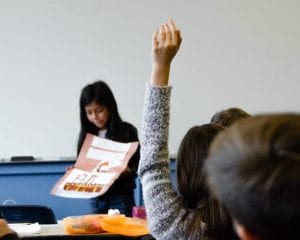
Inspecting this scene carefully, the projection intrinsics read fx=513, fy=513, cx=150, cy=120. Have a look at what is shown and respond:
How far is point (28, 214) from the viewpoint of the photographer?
2242mm

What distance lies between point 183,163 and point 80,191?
1.16 metres

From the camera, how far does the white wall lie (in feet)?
12.3

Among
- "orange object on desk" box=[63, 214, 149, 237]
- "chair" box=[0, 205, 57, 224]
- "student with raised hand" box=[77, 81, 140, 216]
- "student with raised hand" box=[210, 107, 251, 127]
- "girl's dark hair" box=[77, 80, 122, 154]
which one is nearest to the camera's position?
"student with raised hand" box=[210, 107, 251, 127]

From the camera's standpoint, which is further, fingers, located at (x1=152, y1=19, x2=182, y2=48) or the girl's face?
the girl's face

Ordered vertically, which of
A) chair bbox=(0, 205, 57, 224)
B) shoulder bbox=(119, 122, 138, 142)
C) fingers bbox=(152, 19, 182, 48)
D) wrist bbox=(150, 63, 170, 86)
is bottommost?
chair bbox=(0, 205, 57, 224)

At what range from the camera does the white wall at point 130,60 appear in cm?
376

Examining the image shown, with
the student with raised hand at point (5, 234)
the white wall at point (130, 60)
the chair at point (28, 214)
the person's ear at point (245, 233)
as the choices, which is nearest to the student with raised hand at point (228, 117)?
the student with raised hand at point (5, 234)

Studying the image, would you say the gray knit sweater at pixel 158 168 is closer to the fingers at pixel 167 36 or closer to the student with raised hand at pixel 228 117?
the fingers at pixel 167 36

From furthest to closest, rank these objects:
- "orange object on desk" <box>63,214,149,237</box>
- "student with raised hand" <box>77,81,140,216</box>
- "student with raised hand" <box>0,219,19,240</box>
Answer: "student with raised hand" <box>77,81,140,216</box>, "orange object on desk" <box>63,214,149,237</box>, "student with raised hand" <box>0,219,19,240</box>

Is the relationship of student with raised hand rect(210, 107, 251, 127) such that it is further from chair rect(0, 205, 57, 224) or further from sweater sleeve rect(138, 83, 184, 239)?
chair rect(0, 205, 57, 224)

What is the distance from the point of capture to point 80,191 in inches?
83.7

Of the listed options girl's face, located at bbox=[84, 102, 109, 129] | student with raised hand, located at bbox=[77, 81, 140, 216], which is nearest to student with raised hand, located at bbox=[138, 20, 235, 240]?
student with raised hand, located at bbox=[77, 81, 140, 216]

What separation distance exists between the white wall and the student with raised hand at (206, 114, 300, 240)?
3258 mm

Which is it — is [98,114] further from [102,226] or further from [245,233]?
[245,233]
